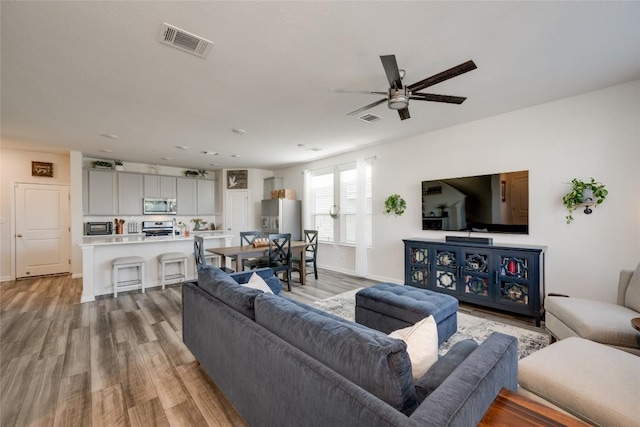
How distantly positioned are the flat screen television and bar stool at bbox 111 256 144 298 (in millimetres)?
4838

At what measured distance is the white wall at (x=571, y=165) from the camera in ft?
9.43

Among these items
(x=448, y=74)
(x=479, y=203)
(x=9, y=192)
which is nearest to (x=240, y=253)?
(x=448, y=74)

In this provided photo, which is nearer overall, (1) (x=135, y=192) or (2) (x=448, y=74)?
(2) (x=448, y=74)

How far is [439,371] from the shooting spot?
1.15 metres

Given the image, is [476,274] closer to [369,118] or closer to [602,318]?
[602,318]

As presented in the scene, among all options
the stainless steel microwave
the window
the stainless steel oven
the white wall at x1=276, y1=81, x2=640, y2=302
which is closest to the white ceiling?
the white wall at x1=276, y1=81, x2=640, y2=302

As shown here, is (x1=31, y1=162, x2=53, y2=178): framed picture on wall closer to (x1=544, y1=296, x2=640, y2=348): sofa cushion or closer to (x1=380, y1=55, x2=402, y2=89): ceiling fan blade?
(x1=380, y1=55, x2=402, y2=89): ceiling fan blade

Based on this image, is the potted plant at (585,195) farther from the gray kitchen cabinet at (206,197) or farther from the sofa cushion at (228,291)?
the gray kitchen cabinet at (206,197)

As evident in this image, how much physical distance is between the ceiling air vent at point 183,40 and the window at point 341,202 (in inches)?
150

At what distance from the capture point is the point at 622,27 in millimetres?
2002

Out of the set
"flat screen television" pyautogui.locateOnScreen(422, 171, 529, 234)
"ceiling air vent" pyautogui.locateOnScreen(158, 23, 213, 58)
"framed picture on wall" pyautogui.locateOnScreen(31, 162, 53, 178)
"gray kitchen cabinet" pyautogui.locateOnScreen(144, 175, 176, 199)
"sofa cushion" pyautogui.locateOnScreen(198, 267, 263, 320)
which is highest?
"ceiling air vent" pyautogui.locateOnScreen(158, 23, 213, 58)

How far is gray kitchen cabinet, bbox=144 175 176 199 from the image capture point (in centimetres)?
687

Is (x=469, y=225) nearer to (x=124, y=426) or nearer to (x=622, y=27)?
(x=622, y=27)

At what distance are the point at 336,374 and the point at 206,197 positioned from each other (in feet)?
25.2
